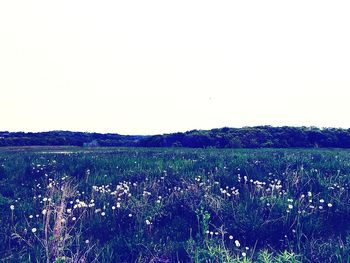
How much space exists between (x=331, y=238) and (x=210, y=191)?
239 cm

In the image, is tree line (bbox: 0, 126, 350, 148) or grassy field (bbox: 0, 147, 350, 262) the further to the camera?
tree line (bbox: 0, 126, 350, 148)

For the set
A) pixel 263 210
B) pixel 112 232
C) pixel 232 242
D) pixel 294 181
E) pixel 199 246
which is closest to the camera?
pixel 199 246

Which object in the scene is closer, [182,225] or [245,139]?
[182,225]

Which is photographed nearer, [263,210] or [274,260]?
[274,260]

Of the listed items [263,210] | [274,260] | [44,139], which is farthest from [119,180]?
[44,139]

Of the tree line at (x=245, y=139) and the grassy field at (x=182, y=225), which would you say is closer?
the grassy field at (x=182, y=225)

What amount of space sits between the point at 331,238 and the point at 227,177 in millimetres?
3244

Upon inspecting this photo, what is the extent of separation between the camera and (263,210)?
5.41m

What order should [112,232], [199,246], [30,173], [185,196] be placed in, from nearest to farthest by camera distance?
[199,246]
[112,232]
[185,196]
[30,173]

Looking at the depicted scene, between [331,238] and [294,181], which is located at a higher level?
[294,181]

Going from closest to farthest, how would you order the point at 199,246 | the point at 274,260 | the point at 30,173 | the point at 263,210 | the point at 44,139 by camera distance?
the point at 274,260 < the point at 199,246 < the point at 263,210 < the point at 30,173 < the point at 44,139

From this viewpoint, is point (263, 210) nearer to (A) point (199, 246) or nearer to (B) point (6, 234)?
(A) point (199, 246)

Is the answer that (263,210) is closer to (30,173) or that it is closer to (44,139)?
(30,173)

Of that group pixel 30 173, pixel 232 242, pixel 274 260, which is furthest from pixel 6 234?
pixel 30 173
